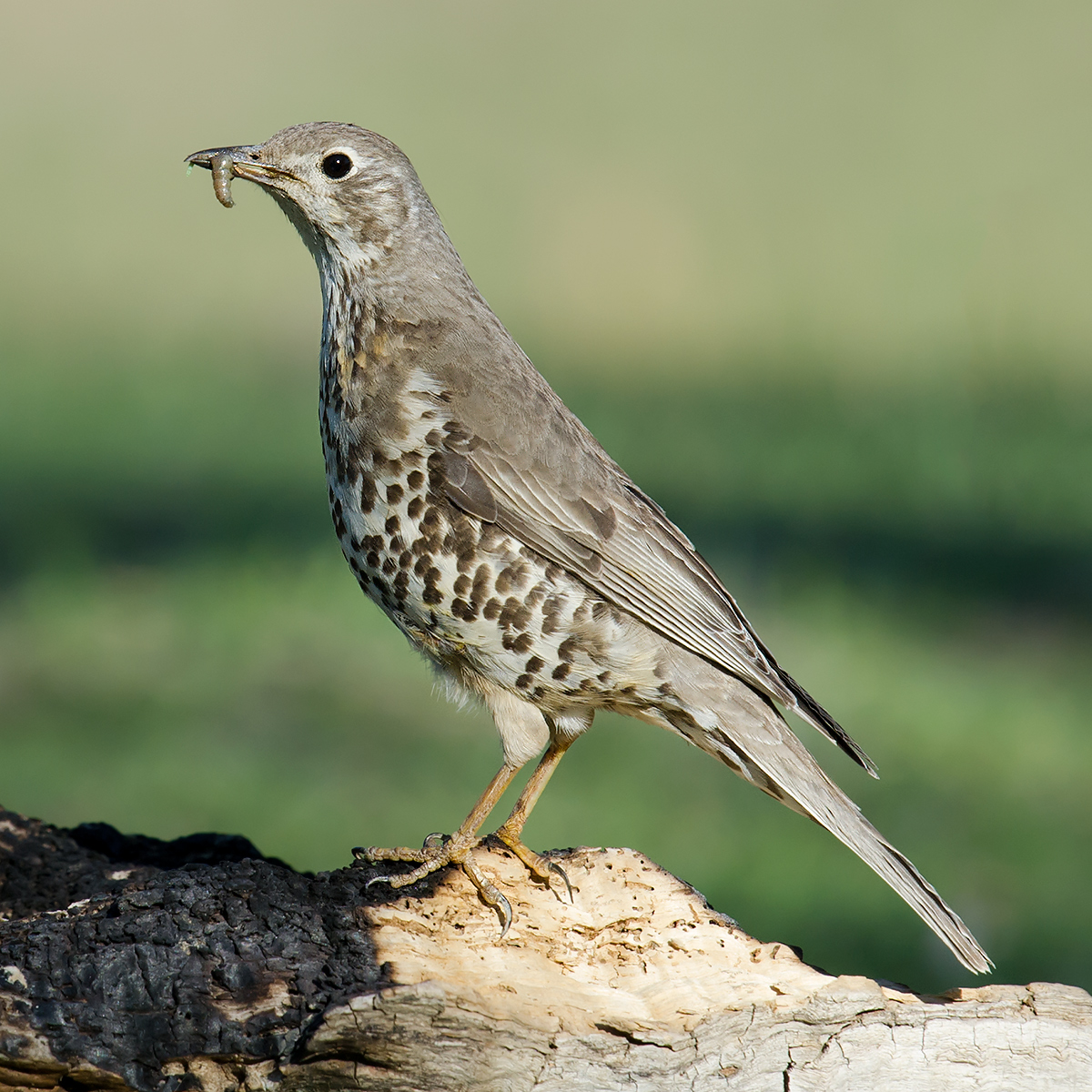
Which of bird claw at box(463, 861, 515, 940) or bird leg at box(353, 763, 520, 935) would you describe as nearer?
bird claw at box(463, 861, 515, 940)

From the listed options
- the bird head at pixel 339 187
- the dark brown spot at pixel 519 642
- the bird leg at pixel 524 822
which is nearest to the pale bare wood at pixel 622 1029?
the bird leg at pixel 524 822

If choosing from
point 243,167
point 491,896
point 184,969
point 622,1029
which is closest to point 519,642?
point 491,896

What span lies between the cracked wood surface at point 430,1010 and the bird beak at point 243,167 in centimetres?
249

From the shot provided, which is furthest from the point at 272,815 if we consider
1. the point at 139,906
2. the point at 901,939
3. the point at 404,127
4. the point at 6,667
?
the point at 404,127

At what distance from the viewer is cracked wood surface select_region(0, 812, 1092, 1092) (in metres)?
3.77

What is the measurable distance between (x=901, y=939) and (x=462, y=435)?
3.93m

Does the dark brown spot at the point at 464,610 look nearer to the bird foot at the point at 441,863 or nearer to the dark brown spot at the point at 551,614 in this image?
the dark brown spot at the point at 551,614

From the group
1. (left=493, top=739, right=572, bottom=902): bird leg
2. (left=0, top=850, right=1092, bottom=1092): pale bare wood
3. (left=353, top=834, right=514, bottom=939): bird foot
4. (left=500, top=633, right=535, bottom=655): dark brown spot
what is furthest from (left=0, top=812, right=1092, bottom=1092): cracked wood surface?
→ (left=500, top=633, right=535, bottom=655): dark brown spot

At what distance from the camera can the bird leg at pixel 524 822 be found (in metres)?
4.81

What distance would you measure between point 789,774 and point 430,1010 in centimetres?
171

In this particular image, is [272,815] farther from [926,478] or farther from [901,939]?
[926,478]

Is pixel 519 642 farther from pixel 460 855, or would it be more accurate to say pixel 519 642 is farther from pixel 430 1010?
pixel 430 1010

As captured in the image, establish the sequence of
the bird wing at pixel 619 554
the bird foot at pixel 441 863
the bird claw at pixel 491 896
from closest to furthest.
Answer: the bird claw at pixel 491 896 → the bird foot at pixel 441 863 → the bird wing at pixel 619 554

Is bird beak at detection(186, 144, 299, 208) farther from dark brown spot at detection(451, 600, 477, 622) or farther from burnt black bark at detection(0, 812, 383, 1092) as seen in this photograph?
burnt black bark at detection(0, 812, 383, 1092)
